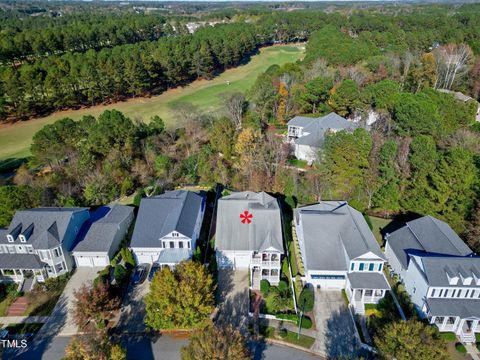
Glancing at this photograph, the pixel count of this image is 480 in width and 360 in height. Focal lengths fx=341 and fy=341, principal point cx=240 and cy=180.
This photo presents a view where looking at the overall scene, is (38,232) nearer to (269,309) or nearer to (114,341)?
(114,341)

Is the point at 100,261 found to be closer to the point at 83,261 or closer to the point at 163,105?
the point at 83,261

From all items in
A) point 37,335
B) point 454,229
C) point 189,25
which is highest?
point 189,25

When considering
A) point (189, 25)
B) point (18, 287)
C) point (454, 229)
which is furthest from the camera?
point (189, 25)

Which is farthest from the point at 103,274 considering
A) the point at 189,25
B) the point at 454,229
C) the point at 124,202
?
the point at 189,25

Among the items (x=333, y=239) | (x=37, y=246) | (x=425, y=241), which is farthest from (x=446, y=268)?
(x=37, y=246)

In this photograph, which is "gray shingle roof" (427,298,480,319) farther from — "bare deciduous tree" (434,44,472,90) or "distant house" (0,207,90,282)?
"bare deciduous tree" (434,44,472,90)

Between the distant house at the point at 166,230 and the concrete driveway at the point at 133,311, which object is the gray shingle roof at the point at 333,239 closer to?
the distant house at the point at 166,230

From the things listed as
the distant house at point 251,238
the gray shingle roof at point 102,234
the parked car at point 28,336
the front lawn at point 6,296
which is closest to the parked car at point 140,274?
the gray shingle roof at point 102,234
